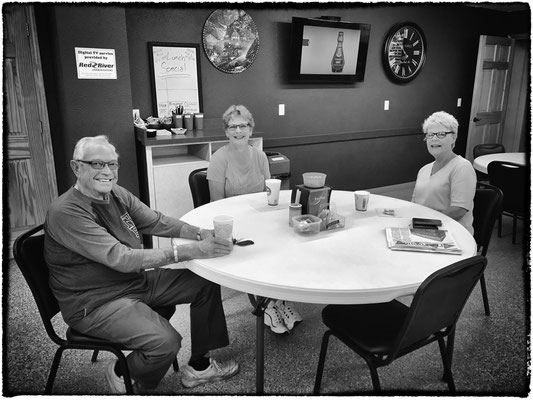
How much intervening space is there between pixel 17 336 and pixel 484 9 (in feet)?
20.0

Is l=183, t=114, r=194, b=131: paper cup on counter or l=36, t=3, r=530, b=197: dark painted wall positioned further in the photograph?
l=183, t=114, r=194, b=131: paper cup on counter

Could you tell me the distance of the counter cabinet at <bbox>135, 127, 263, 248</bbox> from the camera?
3236 mm

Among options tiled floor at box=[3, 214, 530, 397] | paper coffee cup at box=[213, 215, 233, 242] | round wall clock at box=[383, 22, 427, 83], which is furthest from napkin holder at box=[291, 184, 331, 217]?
round wall clock at box=[383, 22, 427, 83]

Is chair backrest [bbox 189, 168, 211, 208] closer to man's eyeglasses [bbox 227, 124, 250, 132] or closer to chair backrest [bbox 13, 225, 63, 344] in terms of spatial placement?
man's eyeglasses [bbox 227, 124, 250, 132]

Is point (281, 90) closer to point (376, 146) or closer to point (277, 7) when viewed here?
point (277, 7)

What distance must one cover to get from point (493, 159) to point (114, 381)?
3.70 meters

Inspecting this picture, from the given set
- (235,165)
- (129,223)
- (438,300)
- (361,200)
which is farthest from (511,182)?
(129,223)

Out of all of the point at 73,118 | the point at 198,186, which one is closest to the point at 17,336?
the point at 198,186

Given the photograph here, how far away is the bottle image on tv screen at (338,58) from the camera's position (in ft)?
14.3

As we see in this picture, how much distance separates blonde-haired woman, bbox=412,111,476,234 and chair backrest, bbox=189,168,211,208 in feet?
4.28

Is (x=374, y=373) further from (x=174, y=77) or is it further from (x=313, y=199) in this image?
(x=174, y=77)

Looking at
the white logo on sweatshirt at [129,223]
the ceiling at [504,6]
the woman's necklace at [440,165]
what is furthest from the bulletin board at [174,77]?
the ceiling at [504,6]

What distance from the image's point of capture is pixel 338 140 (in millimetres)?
4840

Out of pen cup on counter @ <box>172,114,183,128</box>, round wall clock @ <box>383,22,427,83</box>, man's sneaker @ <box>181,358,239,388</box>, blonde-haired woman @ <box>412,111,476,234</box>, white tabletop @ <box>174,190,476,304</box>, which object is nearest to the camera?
white tabletop @ <box>174,190,476,304</box>
